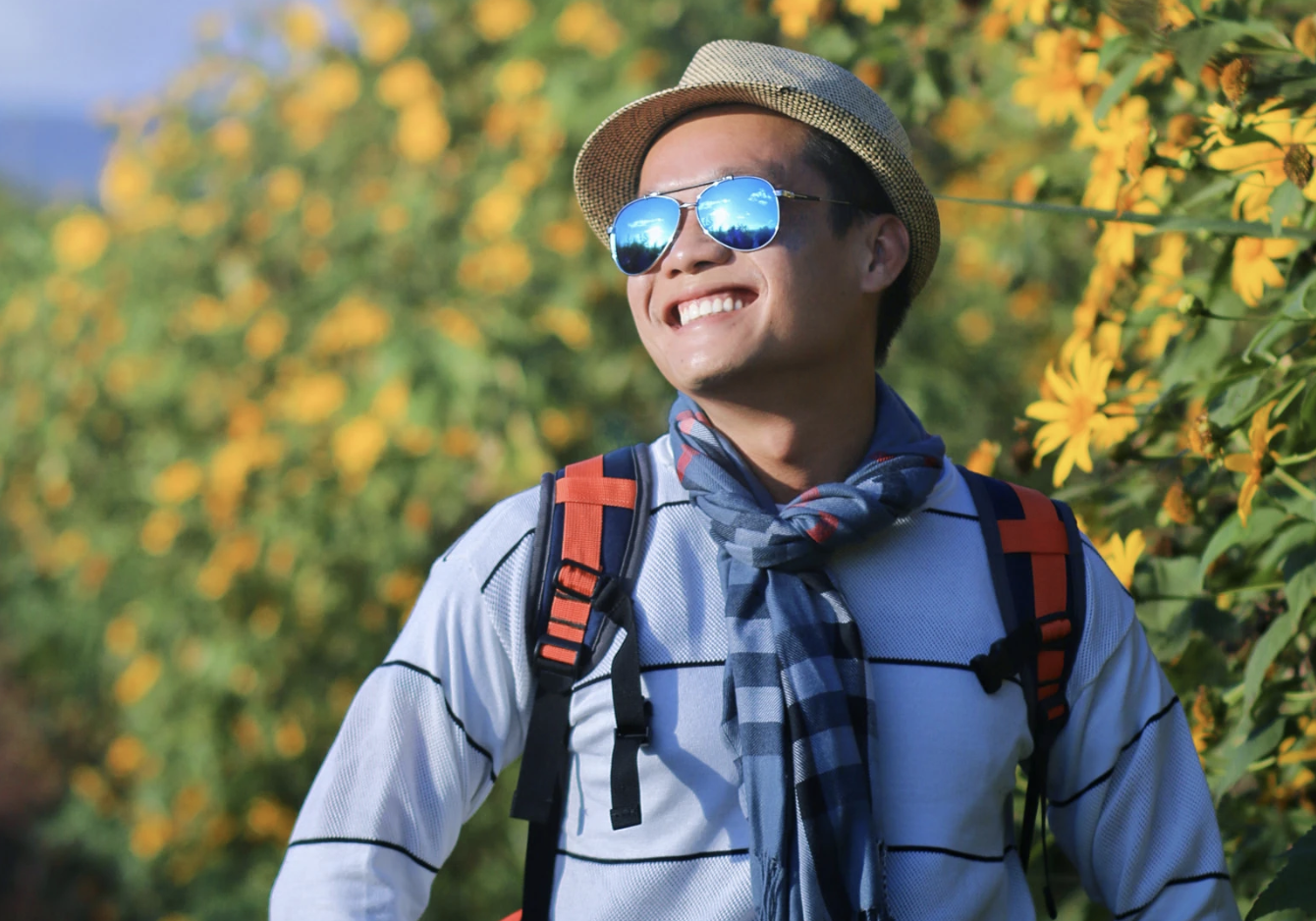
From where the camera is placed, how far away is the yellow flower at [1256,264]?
1550 mm

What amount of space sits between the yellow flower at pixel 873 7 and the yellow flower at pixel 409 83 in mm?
1894

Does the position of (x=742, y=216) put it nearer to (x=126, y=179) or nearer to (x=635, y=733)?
(x=635, y=733)

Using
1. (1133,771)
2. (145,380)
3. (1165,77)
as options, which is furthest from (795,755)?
(145,380)

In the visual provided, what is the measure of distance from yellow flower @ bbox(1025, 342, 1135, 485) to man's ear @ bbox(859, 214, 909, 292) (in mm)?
249

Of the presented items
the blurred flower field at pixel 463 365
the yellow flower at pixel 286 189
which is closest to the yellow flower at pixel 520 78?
the blurred flower field at pixel 463 365

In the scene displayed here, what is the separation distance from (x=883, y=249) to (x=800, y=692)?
0.51m

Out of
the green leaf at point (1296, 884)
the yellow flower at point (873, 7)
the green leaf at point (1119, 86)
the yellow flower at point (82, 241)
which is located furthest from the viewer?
the yellow flower at point (82, 241)

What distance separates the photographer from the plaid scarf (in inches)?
48.6

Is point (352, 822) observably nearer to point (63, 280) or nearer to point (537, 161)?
point (537, 161)

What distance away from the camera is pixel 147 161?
14.5ft

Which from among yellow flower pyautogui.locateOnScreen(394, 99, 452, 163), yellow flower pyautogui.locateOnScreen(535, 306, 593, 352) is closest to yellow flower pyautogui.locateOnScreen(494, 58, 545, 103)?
yellow flower pyautogui.locateOnScreen(394, 99, 452, 163)

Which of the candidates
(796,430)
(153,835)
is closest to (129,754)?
(153,835)

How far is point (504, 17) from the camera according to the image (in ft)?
11.7

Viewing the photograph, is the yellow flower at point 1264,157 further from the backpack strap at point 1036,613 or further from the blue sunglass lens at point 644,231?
the blue sunglass lens at point 644,231
